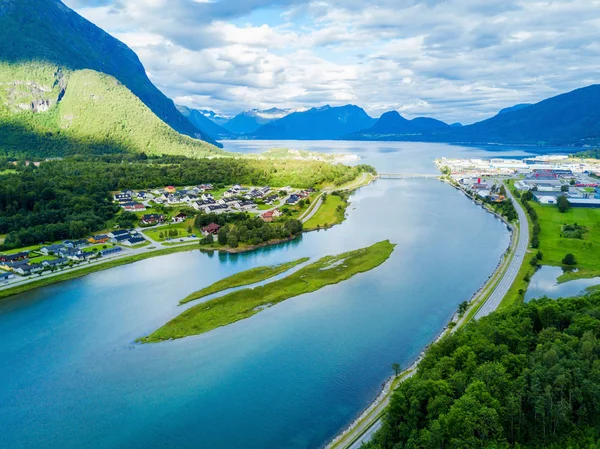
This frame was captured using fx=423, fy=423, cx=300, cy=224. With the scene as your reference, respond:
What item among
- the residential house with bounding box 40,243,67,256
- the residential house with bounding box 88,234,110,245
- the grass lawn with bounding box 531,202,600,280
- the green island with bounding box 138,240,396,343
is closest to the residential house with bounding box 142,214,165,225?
the residential house with bounding box 88,234,110,245

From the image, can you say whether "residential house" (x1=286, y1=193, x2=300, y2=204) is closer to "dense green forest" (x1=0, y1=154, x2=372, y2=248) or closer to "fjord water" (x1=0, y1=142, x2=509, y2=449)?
"dense green forest" (x1=0, y1=154, x2=372, y2=248)

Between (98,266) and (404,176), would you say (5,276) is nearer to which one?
(98,266)

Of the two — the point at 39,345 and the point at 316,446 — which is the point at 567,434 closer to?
the point at 316,446

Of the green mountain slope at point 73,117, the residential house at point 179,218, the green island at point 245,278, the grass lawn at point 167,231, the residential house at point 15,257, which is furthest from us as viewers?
the green mountain slope at point 73,117

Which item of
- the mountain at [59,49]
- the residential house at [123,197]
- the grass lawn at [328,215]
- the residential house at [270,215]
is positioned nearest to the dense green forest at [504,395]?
the grass lawn at [328,215]

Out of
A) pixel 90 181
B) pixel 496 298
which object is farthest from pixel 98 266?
pixel 90 181

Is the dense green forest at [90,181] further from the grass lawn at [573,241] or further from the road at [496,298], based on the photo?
the grass lawn at [573,241]

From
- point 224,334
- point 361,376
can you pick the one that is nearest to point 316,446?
point 361,376
